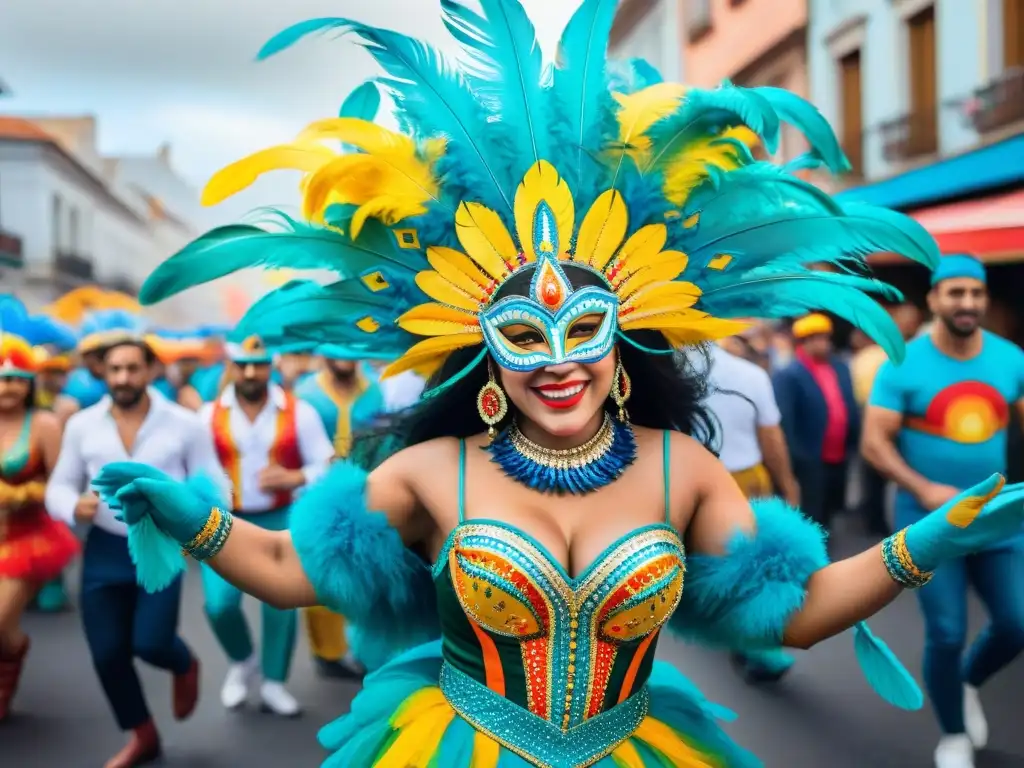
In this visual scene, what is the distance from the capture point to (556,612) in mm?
2492

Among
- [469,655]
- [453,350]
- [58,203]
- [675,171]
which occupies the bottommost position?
[469,655]

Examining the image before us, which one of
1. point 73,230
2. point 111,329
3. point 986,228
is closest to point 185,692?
point 111,329

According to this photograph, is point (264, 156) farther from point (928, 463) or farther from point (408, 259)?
point (928, 463)

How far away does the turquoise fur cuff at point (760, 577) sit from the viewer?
253 cm

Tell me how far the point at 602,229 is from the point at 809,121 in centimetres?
55

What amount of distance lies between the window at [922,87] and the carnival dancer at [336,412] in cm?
976

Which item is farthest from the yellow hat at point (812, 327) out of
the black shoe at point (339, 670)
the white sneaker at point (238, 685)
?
the white sneaker at point (238, 685)

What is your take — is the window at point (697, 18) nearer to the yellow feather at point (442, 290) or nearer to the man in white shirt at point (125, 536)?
the man in white shirt at point (125, 536)

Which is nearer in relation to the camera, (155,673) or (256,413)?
(256,413)

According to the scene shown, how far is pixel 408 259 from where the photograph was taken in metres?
2.71

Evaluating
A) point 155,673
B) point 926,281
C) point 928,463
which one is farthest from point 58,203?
point 928,463

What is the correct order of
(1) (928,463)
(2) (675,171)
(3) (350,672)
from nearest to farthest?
(2) (675,171)
(1) (928,463)
(3) (350,672)

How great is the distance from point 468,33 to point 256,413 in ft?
12.0

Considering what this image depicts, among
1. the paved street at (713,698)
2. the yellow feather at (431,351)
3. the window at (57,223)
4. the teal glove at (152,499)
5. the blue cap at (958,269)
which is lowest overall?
the paved street at (713,698)
